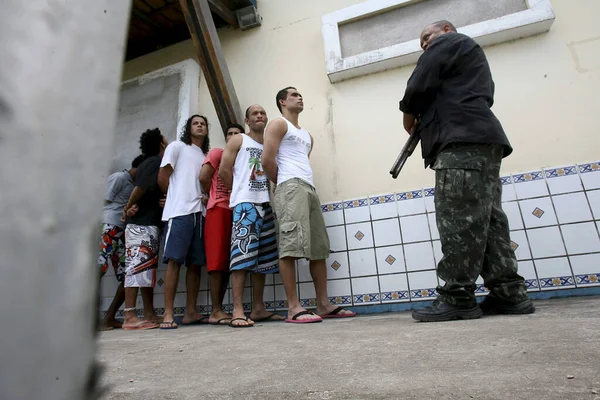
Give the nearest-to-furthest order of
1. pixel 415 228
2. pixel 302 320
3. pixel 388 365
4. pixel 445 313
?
pixel 388 365 < pixel 445 313 < pixel 302 320 < pixel 415 228

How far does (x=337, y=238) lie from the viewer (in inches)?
92.9

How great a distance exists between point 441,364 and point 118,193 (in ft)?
8.04

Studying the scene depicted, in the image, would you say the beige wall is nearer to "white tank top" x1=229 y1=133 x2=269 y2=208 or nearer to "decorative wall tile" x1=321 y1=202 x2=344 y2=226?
"decorative wall tile" x1=321 y1=202 x2=344 y2=226

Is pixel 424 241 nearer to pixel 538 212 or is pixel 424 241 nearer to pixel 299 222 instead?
pixel 538 212

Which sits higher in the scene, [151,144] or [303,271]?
[151,144]

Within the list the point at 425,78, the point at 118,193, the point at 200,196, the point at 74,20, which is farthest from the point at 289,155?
the point at 74,20

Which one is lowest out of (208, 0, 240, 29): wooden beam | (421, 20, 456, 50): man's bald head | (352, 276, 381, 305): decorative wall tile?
(352, 276, 381, 305): decorative wall tile

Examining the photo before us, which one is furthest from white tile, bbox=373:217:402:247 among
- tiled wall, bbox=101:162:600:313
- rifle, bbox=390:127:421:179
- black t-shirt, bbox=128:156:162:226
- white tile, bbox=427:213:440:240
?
black t-shirt, bbox=128:156:162:226

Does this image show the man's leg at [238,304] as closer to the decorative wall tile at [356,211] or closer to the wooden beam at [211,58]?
the decorative wall tile at [356,211]

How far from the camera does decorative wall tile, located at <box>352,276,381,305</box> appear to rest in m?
2.19

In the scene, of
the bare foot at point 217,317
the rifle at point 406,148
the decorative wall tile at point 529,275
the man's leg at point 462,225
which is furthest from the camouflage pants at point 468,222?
the bare foot at point 217,317

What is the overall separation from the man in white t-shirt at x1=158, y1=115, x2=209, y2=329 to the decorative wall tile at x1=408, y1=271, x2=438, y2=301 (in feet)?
4.13

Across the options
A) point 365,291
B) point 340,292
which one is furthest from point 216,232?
point 365,291

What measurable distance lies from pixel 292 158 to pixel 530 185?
4.50 ft
